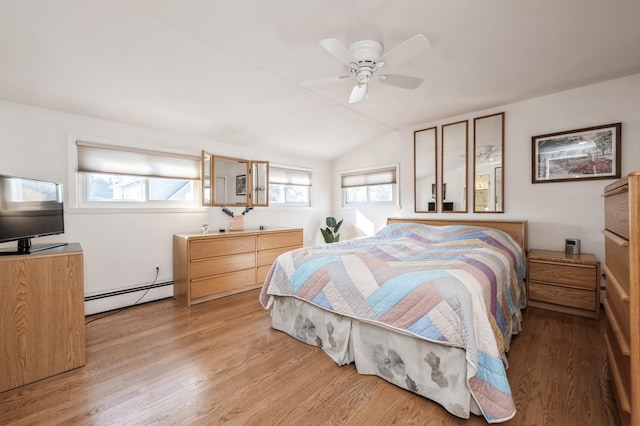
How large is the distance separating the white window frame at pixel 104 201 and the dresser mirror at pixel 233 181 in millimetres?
247

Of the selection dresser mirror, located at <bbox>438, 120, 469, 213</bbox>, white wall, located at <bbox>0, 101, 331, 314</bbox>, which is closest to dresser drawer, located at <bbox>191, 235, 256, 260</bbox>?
white wall, located at <bbox>0, 101, 331, 314</bbox>

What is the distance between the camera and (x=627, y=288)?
1156mm

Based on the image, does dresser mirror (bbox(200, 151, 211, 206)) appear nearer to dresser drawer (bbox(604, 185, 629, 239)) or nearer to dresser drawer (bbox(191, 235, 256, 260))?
dresser drawer (bbox(191, 235, 256, 260))

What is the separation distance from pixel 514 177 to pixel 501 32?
198 cm

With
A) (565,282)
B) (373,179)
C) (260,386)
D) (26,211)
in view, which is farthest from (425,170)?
(26,211)

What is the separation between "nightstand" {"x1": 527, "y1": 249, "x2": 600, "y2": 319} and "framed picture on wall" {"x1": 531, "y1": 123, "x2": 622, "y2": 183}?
35.3 inches

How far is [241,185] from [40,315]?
262 centimetres

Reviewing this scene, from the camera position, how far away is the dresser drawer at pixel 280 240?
402 cm

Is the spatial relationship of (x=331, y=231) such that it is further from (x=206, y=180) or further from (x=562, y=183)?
(x=562, y=183)

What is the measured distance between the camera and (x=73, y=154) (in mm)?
2912

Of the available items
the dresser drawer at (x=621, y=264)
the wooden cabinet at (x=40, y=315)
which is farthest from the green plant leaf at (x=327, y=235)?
the dresser drawer at (x=621, y=264)

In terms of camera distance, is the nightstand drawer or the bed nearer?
the bed

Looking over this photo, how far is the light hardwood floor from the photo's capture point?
5.03ft

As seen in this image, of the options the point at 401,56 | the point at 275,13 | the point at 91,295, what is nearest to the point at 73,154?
the point at 91,295
